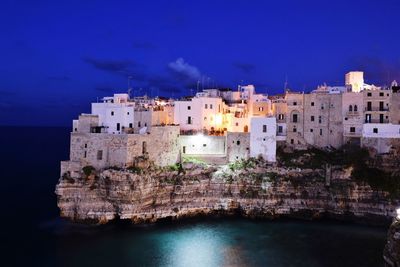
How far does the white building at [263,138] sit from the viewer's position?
145 ft

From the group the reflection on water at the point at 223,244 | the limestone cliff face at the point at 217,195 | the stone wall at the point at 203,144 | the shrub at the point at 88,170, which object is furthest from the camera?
the stone wall at the point at 203,144

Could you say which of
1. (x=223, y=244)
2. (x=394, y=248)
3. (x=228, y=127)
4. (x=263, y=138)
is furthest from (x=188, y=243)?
(x=228, y=127)

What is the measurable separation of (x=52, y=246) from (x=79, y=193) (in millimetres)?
6464

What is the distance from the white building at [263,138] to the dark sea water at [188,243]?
7.50 meters

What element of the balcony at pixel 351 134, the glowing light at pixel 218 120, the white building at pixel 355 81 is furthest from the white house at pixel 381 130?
the glowing light at pixel 218 120

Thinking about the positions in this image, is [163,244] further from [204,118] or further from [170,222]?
[204,118]

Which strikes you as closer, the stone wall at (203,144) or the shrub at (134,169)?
the shrub at (134,169)

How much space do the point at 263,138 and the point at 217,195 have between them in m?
7.60

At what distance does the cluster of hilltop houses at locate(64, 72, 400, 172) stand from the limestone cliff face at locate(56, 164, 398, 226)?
2012 mm

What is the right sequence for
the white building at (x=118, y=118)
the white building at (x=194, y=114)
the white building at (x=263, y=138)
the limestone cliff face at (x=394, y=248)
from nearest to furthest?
the limestone cliff face at (x=394, y=248), the white building at (x=118, y=118), the white building at (x=263, y=138), the white building at (x=194, y=114)

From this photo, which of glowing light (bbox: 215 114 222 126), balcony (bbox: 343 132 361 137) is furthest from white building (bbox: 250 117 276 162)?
balcony (bbox: 343 132 361 137)

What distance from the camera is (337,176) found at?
41406 mm

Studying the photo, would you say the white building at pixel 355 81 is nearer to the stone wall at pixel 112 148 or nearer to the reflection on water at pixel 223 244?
the reflection on water at pixel 223 244

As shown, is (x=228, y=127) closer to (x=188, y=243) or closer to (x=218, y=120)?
(x=218, y=120)
